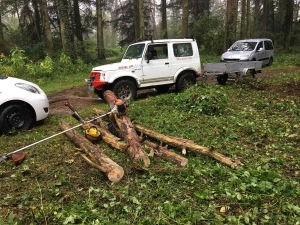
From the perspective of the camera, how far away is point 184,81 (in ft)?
32.7

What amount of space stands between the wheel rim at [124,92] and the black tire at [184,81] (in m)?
2.04

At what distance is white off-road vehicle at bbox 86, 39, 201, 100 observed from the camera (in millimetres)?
8680

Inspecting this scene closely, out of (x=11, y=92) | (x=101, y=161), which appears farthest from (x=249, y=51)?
(x=101, y=161)

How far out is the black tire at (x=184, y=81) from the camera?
9.85m

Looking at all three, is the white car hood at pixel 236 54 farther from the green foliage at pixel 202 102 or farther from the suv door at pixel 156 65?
the green foliage at pixel 202 102

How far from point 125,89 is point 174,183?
5696 mm

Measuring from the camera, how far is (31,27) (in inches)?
958

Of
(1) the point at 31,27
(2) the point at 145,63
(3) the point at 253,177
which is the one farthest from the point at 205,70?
(1) the point at 31,27

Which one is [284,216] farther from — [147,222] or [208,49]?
[208,49]

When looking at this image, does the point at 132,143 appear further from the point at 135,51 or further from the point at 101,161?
the point at 135,51

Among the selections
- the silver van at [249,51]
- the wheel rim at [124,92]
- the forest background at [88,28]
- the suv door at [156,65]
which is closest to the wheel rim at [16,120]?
the wheel rim at [124,92]

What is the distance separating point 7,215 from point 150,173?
77.1 inches

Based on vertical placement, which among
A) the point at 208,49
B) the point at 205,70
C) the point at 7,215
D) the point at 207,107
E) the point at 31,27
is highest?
the point at 31,27

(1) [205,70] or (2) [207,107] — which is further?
(1) [205,70]
